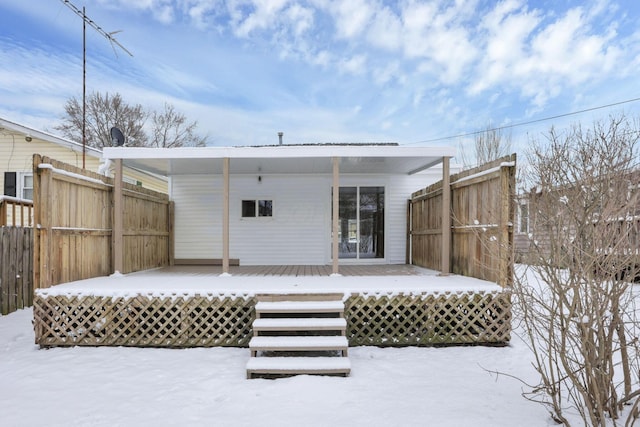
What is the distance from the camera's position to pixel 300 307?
171 inches

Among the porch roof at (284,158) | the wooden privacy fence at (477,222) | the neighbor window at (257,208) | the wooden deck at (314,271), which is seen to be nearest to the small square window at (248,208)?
the neighbor window at (257,208)

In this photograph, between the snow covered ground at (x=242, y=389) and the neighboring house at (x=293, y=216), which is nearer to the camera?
the snow covered ground at (x=242, y=389)

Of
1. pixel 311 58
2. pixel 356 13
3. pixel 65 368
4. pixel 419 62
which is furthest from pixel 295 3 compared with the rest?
pixel 65 368

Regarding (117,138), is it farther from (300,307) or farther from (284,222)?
(300,307)

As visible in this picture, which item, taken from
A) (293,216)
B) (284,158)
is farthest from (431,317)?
(293,216)

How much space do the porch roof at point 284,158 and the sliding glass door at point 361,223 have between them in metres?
0.64

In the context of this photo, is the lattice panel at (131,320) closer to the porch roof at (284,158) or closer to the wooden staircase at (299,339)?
the wooden staircase at (299,339)

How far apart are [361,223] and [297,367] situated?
197 inches

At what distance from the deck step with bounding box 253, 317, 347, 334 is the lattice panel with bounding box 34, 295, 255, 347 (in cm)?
58

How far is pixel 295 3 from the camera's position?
12.3 metres

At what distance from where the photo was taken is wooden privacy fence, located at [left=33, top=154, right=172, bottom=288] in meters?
4.55

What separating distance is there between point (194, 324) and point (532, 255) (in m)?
3.92

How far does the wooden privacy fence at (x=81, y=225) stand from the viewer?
14.9 ft

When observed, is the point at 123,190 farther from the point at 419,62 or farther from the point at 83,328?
Answer: the point at 419,62
